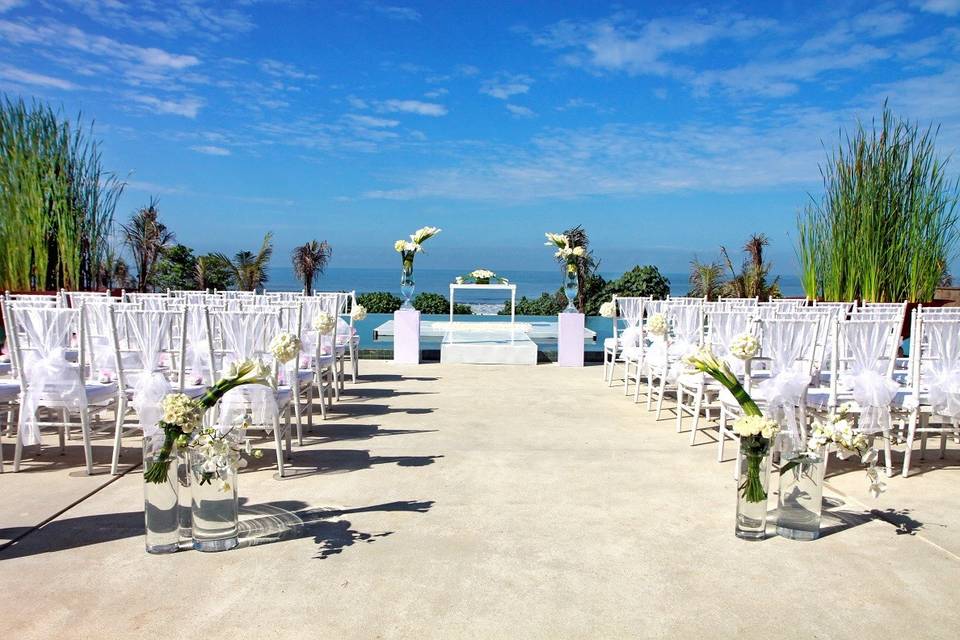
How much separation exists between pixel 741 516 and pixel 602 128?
75.5 feet

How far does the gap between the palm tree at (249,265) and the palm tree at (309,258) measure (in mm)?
768

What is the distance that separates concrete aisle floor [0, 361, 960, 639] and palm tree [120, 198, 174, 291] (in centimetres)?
798

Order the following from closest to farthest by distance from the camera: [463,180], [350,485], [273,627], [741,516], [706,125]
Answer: [273,627] → [741,516] → [350,485] → [706,125] → [463,180]

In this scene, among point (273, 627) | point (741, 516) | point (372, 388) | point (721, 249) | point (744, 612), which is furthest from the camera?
point (721, 249)

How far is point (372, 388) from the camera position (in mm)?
7430

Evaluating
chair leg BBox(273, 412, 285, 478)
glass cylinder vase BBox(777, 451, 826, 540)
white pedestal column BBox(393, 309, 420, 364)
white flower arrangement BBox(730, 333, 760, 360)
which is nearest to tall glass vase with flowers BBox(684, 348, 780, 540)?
glass cylinder vase BBox(777, 451, 826, 540)

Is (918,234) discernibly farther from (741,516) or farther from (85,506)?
(85,506)

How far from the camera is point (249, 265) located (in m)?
12.4

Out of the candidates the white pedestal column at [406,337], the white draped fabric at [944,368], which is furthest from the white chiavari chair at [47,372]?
the white pedestal column at [406,337]

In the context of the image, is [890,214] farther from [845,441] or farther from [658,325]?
[845,441]

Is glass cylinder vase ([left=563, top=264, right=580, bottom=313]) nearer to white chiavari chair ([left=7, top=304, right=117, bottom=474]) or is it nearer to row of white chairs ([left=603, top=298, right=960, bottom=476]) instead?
row of white chairs ([left=603, top=298, right=960, bottom=476])

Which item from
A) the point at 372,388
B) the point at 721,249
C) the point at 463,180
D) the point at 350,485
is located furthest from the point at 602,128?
the point at 350,485

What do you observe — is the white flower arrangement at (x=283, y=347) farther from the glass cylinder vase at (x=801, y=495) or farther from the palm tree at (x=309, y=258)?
the palm tree at (x=309, y=258)

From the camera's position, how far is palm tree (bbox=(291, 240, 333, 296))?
1327 cm
